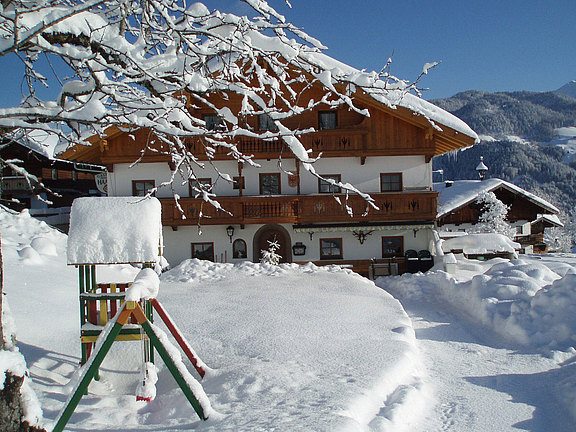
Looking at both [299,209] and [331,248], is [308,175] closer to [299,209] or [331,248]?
[299,209]

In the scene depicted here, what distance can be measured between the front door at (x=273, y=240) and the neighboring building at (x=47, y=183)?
11377 mm

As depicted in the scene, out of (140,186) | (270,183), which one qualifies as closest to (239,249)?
(270,183)

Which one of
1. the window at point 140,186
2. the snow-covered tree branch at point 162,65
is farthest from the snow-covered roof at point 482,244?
the snow-covered tree branch at point 162,65

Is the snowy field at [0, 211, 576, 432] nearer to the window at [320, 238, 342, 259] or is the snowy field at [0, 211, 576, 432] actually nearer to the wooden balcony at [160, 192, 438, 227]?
the wooden balcony at [160, 192, 438, 227]

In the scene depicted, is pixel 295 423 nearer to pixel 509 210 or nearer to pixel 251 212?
pixel 251 212

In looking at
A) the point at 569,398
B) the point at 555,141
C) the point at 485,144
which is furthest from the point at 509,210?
the point at 555,141

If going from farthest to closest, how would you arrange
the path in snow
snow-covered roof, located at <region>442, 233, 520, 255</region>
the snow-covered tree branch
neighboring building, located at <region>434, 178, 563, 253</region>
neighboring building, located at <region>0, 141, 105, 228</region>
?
neighboring building, located at <region>434, 178, 563, 253</region>, neighboring building, located at <region>0, 141, 105, 228</region>, snow-covered roof, located at <region>442, 233, 520, 255</region>, the path in snow, the snow-covered tree branch

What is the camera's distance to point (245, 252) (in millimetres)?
19062

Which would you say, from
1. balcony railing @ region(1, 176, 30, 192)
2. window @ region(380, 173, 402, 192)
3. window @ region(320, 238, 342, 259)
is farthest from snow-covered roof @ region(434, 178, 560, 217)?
balcony railing @ region(1, 176, 30, 192)

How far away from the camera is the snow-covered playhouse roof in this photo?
→ 19.6 feet

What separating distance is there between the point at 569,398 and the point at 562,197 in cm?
11641

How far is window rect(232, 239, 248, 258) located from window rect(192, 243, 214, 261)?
0.96 meters

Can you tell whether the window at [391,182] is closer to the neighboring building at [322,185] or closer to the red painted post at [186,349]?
the neighboring building at [322,185]

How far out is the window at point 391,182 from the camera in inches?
756
